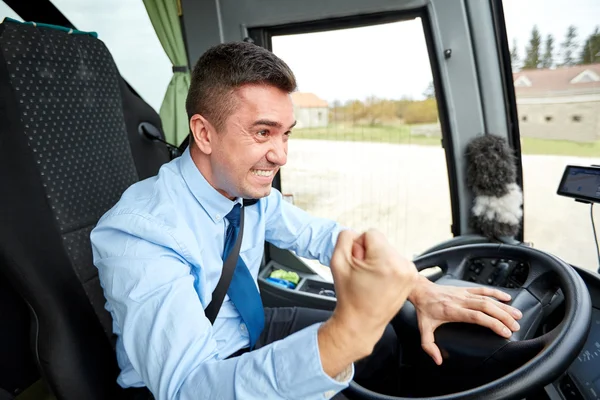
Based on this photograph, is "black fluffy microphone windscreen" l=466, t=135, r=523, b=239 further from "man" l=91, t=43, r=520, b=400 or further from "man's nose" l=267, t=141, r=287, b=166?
"man's nose" l=267, t=141, r=287, b=166

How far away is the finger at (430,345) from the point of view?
0.84 meters

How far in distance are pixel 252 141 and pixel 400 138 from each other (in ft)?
3.48

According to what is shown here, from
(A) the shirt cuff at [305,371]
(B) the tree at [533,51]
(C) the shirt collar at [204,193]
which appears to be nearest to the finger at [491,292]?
(A) the shirt cuff at [305,371]

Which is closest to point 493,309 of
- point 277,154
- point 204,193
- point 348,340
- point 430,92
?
point 348,340

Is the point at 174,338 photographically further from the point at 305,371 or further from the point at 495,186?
the point at 495,186

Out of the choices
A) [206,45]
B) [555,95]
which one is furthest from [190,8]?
[555,95]

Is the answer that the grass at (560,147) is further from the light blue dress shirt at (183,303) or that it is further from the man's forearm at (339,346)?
the man's forearm at (339,346)

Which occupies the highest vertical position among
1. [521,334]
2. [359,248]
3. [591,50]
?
[591,50]

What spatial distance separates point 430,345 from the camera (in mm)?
863

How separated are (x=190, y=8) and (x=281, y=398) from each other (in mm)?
2105

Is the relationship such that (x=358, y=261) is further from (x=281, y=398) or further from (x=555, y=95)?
(x=555, y=95)

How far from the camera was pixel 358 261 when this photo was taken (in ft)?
1.64

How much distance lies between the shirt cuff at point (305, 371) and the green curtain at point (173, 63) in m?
1.71

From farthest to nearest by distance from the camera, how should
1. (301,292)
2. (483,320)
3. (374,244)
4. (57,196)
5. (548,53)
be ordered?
(301,292) < (548,53) < (57,196) < (483,320) < (374,244)
